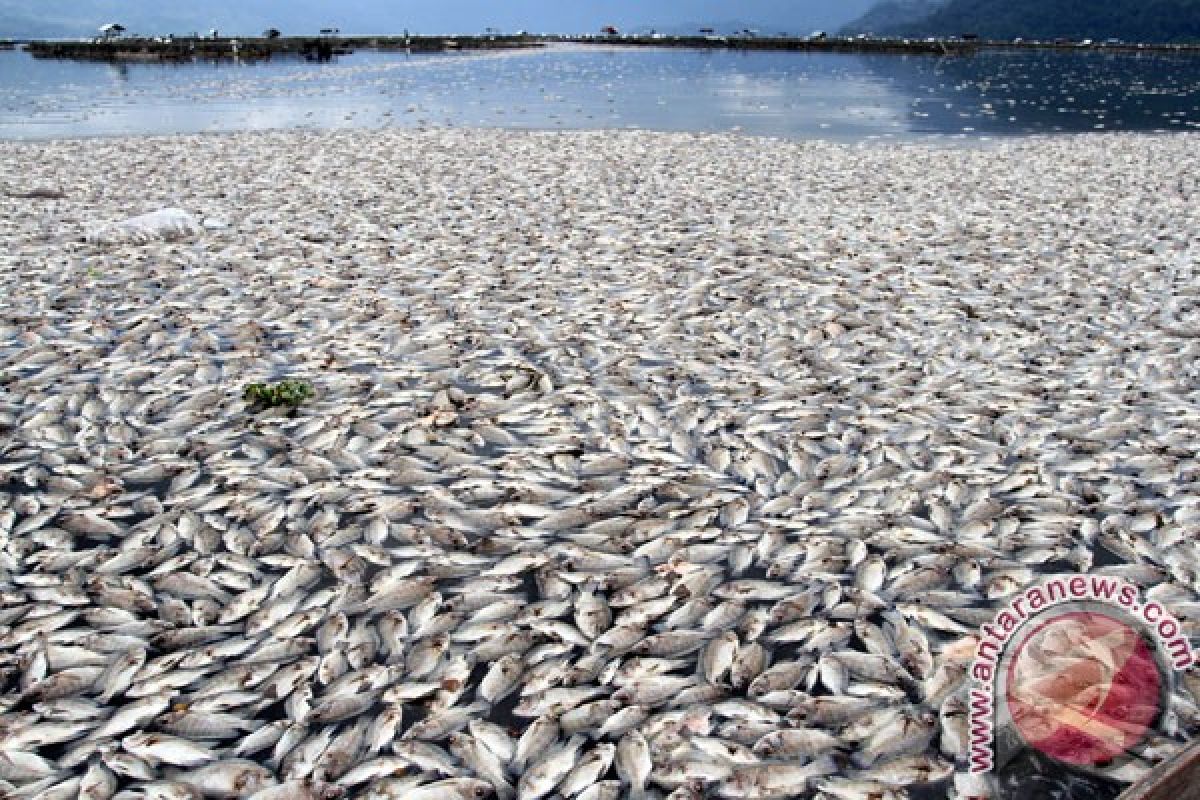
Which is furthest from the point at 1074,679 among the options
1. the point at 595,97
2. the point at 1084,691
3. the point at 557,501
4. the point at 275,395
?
the point at 595,97

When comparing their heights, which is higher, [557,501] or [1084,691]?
[557,501]

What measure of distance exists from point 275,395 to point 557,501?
2.84 meters

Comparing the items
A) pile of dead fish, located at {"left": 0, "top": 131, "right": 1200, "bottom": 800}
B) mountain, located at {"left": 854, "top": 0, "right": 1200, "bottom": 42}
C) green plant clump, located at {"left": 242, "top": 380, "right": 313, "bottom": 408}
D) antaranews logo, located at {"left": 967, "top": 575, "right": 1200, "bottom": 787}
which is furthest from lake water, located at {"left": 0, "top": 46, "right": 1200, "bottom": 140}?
mountain, located at {"left": 854, "top": 0, "right": 1200, "bottom": 42}

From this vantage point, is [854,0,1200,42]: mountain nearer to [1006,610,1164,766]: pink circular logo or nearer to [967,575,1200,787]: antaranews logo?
[967,575,1200,787]: antaranews logo

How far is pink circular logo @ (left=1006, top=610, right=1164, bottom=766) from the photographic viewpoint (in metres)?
3.76

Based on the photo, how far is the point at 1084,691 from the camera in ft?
12.8

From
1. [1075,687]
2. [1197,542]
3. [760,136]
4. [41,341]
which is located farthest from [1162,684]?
[760,136]

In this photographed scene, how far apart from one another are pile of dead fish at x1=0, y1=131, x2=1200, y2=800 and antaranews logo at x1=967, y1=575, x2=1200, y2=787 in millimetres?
124

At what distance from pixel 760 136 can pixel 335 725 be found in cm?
2552

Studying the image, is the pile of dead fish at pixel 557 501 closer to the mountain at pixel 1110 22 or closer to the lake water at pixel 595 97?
the lake water at pixel 595 97

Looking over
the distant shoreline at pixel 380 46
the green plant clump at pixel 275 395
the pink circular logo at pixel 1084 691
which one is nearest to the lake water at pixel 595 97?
the distant shoreline at pixel 380 46

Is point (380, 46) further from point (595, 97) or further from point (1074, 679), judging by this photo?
point (1074, 679)

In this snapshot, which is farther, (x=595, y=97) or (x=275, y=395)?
(x=595, y=97)

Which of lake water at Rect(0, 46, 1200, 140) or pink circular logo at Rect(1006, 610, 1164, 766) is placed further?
lake water at Rect(0, 46, 1200, 140)
